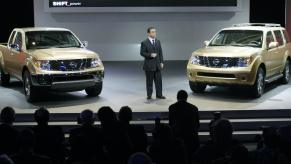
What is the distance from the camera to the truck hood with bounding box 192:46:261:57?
40.8ft

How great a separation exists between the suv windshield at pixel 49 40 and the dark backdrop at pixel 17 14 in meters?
8.26

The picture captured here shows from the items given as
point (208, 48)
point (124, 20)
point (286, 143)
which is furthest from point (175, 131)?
point (124, 20)

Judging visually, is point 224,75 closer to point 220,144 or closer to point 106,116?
point 106,116

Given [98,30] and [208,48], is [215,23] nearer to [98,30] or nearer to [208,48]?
[98,30]

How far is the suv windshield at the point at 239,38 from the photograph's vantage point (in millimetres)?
13406

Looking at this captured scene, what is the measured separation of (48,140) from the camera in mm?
6410

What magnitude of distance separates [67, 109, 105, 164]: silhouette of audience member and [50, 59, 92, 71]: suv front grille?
561cm

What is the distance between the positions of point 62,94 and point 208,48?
375 centimetres

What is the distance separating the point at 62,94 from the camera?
1358 centimetres

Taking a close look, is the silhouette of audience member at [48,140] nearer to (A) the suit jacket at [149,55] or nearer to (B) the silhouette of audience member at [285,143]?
(B) the silhouette of audience member at [285,143]

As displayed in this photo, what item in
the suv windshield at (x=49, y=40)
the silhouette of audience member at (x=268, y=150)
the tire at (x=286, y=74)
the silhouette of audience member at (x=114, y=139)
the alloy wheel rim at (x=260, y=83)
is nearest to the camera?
the silhouette of audience member at (x=268, y=150)

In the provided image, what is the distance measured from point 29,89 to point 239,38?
5.29 meters

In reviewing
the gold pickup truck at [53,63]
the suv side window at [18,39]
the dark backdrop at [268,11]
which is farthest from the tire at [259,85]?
the dark backdrop at [268,11]

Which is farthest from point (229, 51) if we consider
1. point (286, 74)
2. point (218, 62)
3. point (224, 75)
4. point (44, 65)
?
point (44, 65)
